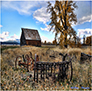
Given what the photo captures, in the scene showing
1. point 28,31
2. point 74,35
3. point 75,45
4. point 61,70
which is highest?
point 28,31

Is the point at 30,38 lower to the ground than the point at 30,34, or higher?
lower

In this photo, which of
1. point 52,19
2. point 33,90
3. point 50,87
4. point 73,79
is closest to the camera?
point 33,90

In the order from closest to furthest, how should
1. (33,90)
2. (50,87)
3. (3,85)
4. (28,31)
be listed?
(33,90)
(50,87)
(3,85)
(28,31)

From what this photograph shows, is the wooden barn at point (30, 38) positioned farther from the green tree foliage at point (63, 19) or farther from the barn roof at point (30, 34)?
the green tree foliage at point (63, 19)

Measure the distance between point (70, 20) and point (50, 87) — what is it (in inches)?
479

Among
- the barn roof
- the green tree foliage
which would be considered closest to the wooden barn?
the barn roof

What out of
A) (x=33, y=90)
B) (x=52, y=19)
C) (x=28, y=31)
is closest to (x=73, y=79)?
(x=33, y=90)

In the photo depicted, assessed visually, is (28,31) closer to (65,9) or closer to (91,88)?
(65,9)

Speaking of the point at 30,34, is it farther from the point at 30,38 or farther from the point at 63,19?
the point at 63,19

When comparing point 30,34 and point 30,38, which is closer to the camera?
point 30,38

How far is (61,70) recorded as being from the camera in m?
4.33

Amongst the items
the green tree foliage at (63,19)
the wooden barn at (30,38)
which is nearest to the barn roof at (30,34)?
the wooden barn at (30,38)

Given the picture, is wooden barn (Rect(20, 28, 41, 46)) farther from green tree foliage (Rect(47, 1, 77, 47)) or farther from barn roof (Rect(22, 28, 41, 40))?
green tree foliage (Rect(47, 1, 77, 47))

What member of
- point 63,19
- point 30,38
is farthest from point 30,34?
point 63,19
